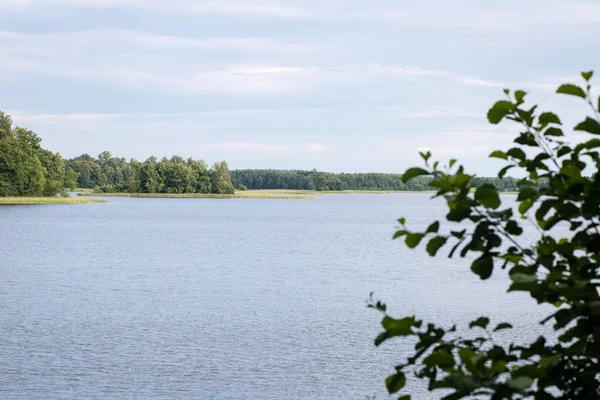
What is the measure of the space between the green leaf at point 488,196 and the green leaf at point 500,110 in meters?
0.27

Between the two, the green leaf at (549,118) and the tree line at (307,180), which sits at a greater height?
the tree line at (307,180)

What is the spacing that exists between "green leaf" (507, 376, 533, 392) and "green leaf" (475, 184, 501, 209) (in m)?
0.44

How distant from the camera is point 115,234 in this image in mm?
49719

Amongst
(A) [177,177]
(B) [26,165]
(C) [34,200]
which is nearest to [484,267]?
(B) [26,165]

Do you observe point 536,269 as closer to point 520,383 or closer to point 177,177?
point 520,383

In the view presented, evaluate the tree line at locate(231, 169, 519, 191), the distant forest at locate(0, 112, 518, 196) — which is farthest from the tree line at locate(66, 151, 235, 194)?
the tree line at locate(231, 169, 519, 191)

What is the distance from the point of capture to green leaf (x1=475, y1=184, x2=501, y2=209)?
1.73 metres

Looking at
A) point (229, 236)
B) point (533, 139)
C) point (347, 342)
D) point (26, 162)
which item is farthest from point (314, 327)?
point (26, 162)

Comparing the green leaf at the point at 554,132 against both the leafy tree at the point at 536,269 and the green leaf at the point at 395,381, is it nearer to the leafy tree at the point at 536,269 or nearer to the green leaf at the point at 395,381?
the leafy tree at the point at 536,269

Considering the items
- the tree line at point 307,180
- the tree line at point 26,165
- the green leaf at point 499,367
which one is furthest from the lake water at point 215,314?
the tree line at point 307,180

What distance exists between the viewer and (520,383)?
142 centimetres

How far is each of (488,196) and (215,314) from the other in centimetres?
1872

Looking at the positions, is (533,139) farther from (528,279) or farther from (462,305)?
(462,305)

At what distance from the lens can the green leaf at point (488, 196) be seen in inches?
67.9
